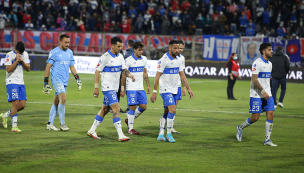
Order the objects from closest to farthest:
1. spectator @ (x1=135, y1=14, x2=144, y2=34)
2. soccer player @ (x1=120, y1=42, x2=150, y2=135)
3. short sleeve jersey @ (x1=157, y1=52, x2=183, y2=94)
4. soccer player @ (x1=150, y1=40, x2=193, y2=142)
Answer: soccer player @ (x1=150, y1=40, x2=193, y2=142), short sleeve jersey @ (x1=157, y1=52, x2=183, y2=94), soccer player @ (x1=120, y1=42, x2=150, y2=135), spectator @ (x1=135, y1=14, x2=144, y2=34)

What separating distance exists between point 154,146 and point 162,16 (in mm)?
24004

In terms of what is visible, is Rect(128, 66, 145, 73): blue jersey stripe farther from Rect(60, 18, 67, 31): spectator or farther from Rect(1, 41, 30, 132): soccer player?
Rect(60, 18, 67, 31): spectator

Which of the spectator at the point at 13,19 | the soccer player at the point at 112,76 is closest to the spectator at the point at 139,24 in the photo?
the spectator at the point at 13,19

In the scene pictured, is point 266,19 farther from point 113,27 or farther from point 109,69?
point 109,69

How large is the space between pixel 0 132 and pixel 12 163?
10.1 ft

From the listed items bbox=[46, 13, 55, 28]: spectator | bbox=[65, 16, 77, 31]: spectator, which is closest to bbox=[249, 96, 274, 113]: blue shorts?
bbox=[65, 16, 77, 31]: spectator

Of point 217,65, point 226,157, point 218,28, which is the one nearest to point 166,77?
point 226,157

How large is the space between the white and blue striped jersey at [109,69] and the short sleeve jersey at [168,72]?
97 centimetres

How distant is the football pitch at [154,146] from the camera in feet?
21.7

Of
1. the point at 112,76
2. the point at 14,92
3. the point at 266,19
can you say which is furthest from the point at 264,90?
the point at 266,19

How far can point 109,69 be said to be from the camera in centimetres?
867

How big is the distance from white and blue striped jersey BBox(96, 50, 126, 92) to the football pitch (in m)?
1.23

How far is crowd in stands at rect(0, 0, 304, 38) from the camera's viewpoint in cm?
3002

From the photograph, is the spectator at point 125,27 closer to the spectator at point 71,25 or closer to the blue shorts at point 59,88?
the spectator at point 71,25
